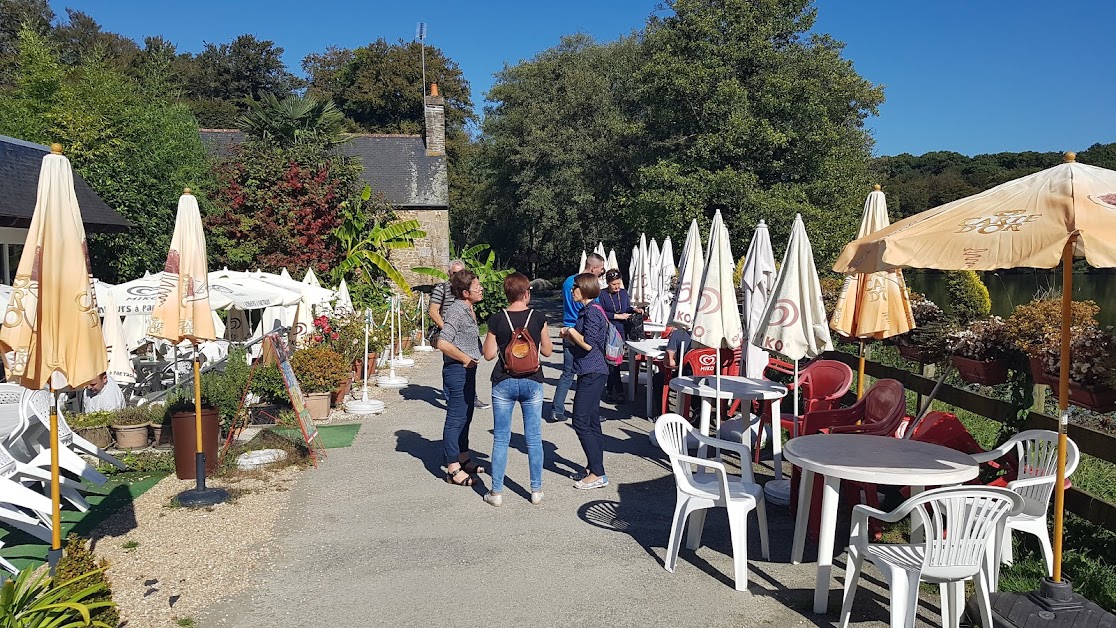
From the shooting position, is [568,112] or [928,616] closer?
[928,616]

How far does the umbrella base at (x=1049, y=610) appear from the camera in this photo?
388cm

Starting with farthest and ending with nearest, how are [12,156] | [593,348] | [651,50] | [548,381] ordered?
[651,50] < [548,381] < [12,156] < [593,348]

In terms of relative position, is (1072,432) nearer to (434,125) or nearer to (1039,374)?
(1039,374)

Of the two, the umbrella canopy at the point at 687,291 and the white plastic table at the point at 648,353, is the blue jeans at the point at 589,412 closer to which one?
the umbrella canopy at the point at 687,291

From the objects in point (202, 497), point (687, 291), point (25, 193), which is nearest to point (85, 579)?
point (202, 497)

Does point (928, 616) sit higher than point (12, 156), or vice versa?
point (12, 156)

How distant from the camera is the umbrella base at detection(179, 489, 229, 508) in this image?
22.0 feet

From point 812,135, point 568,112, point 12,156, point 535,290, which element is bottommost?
point 535,290

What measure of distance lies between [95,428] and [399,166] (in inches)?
1180

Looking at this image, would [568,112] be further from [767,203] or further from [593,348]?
[593,348]

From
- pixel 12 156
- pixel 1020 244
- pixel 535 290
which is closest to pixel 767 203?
pixel 12 156

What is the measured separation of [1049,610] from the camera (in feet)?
13.0

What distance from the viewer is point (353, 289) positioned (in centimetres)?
2147

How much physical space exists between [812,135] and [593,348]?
17.5 meters
